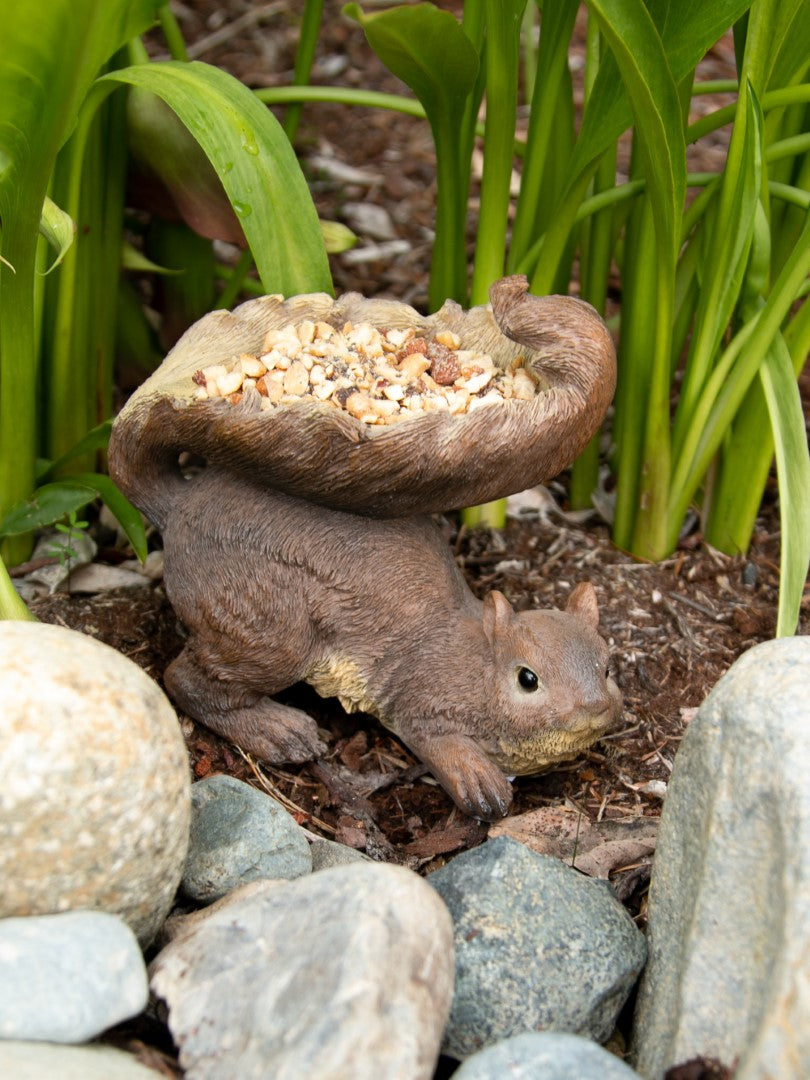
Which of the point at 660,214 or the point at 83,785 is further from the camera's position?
the point at 660,214

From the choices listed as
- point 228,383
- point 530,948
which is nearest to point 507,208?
point 228,383

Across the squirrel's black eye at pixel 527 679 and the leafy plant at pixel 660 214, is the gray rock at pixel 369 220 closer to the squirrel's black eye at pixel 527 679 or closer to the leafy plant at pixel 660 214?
the leafy plant at pixel 660 214

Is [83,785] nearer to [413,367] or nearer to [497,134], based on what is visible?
[413,367]

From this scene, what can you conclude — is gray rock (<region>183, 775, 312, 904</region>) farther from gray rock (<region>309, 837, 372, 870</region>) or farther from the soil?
the soil

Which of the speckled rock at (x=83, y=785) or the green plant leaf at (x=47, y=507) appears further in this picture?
the green plant leaf at (x=47, y=507)

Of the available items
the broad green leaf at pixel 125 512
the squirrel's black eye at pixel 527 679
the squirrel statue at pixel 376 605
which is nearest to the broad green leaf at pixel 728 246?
the squirrel statue at pixel 376 605

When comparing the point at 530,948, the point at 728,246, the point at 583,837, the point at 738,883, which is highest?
the point at 728,246

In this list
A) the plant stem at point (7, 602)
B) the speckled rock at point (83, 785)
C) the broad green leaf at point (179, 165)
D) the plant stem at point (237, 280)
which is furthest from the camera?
the plant stem at point (237, 280)
